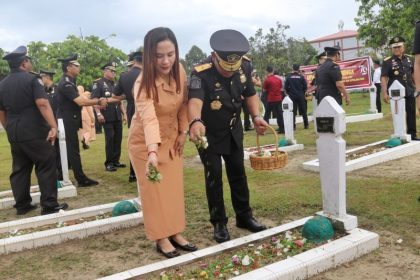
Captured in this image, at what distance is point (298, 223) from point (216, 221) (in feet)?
2.58

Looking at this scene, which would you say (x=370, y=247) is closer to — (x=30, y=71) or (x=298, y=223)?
(x=298, y=223)

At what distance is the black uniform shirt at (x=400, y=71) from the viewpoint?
8.25 m

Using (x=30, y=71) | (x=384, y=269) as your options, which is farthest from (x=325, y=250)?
(x=30, y=71)

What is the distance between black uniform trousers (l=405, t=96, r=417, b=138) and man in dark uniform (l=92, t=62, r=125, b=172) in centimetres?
560

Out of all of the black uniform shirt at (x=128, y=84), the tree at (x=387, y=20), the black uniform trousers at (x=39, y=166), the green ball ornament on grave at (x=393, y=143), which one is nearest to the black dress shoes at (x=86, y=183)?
the black uniform shirt at (x=128, y=84)

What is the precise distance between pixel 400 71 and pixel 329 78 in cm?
155

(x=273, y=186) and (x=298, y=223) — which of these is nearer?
(x=298, y=223)

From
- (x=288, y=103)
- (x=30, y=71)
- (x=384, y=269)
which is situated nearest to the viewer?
(x=384, y=269)

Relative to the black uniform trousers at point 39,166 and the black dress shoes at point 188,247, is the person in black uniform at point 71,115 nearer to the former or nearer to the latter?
the black uniform trousers at point 39,166

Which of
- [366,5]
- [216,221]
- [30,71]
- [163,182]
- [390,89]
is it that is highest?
[366,5]

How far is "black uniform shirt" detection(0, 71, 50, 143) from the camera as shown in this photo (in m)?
5.13

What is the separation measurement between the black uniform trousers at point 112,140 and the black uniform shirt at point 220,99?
4743 millimetres

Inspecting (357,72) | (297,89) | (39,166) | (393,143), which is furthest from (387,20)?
(39,166)

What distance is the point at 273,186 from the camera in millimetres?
5793
